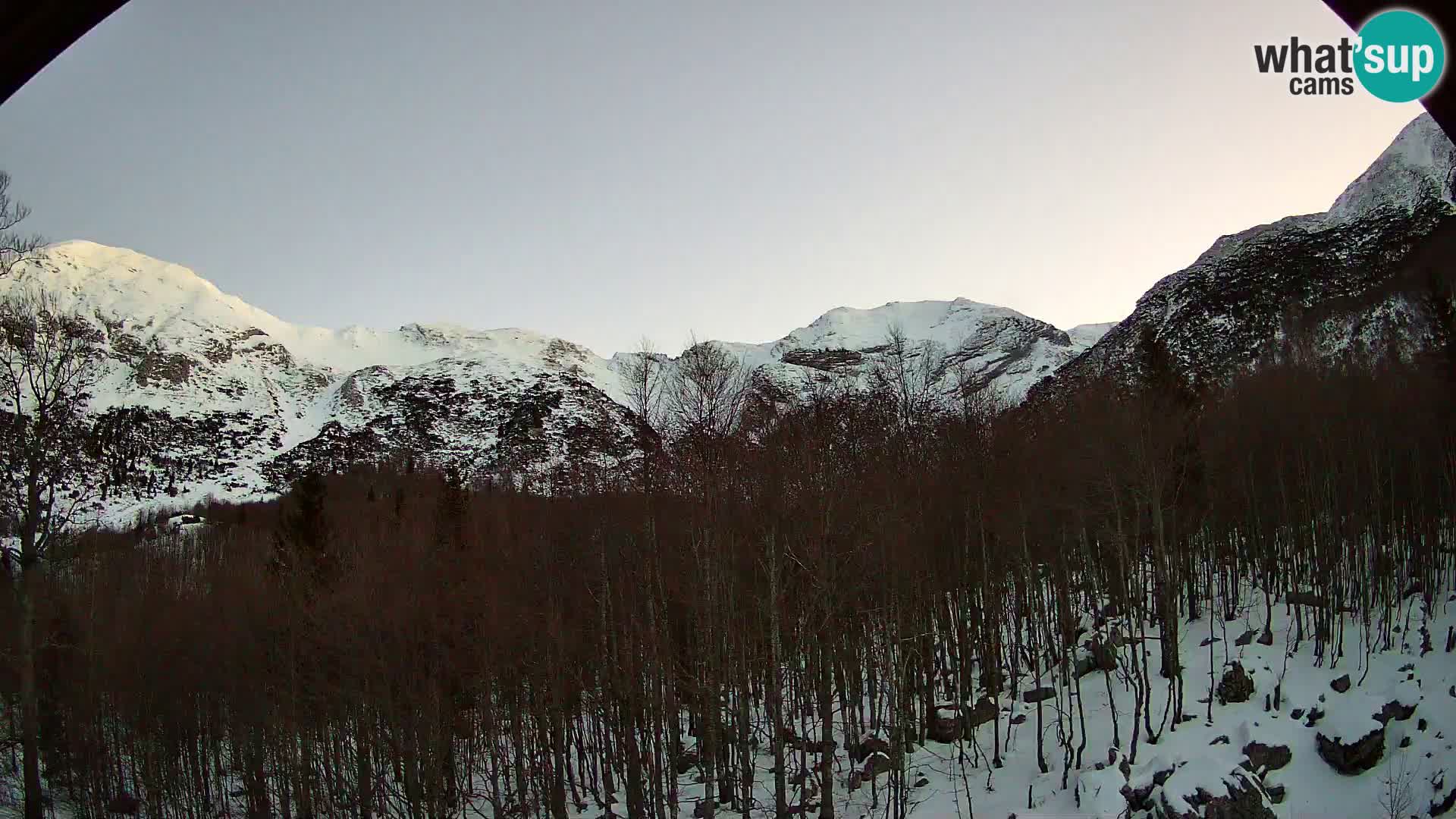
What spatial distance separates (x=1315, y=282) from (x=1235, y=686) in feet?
249

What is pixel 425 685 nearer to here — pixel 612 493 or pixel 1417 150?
pixel 612 493

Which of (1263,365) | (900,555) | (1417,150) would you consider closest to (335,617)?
(900,555)

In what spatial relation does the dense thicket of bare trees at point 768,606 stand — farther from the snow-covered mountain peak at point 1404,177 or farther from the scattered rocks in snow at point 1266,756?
the snow-covered mountain peak at point 1404,177

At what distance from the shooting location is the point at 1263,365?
47.1 metres

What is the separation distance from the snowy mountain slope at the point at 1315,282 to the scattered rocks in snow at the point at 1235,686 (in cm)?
2660

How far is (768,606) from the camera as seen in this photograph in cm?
2211

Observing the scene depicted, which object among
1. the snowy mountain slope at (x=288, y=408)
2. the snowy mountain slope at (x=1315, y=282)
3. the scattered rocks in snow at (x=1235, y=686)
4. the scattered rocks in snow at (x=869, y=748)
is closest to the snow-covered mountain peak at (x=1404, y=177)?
the snowy mountain slope at (x=1315, y=282)

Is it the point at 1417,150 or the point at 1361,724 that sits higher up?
the point at 1417,150

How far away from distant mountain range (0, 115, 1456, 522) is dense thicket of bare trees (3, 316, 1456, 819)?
5.01 meters

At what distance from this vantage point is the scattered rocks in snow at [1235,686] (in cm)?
2053

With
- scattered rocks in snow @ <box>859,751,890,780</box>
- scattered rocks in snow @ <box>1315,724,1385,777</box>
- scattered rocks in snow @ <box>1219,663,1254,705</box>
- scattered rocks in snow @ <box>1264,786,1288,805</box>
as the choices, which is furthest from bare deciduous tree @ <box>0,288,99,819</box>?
scattered rocks in snow @ <box>1315,724,1385,777</box>

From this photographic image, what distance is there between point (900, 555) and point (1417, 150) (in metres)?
110

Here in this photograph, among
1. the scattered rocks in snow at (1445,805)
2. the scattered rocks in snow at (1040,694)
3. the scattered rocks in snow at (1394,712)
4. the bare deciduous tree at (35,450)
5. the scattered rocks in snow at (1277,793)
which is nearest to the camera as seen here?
the scattered rocks in snow at (1445,805)

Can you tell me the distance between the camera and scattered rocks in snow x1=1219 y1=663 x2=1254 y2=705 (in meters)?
20.5
